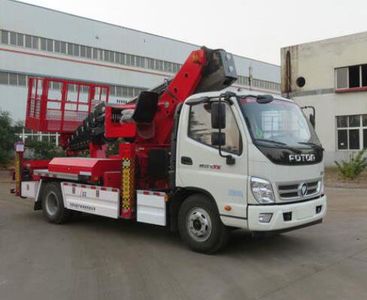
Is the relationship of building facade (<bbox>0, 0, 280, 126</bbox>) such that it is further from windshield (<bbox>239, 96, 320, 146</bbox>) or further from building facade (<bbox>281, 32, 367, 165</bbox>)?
windshield (<bbox>239, 96, 320, 146</bbox>)

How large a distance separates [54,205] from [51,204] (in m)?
0.11

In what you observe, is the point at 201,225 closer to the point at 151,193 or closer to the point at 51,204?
the point at 151,193

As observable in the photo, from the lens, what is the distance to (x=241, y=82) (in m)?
59.0

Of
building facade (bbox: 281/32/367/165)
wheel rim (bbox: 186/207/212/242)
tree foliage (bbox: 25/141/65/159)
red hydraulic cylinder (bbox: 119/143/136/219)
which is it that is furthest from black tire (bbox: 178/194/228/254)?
building facade (bbox: 281/32/367/165)

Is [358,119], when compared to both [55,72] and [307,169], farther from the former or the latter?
A: [55,72]

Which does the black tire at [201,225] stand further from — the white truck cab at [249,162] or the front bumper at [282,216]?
the front bumper at [282,216]

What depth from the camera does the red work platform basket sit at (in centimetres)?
1184

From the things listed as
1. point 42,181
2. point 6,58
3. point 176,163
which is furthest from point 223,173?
point 6,58

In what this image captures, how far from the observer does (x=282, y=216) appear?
280 inches

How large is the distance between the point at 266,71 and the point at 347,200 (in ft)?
171

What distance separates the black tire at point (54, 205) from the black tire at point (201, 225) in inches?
140

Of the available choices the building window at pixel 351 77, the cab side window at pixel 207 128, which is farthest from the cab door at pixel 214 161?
the building window at pixel 351 77

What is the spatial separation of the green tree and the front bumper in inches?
855

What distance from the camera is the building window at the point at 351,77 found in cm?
2773
